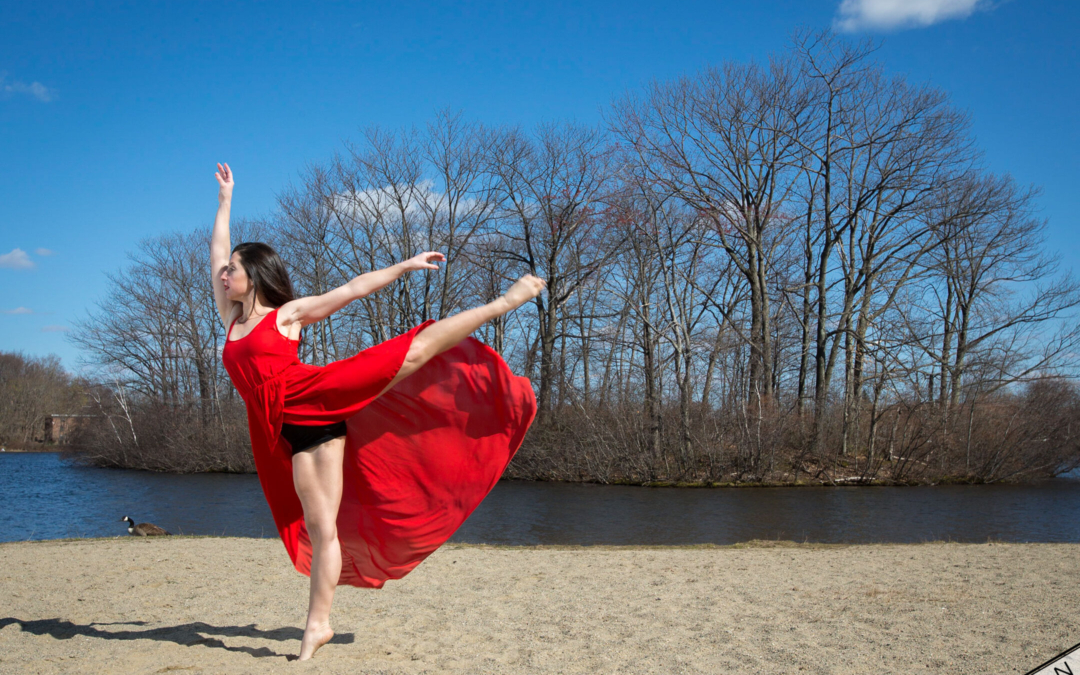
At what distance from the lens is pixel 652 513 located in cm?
1698

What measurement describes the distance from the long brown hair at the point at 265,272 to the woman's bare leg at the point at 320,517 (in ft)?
2.91

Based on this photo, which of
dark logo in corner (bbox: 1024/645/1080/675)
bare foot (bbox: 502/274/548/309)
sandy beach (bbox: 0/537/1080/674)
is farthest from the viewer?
sandy beach (bbox: 0/537/1080/674)

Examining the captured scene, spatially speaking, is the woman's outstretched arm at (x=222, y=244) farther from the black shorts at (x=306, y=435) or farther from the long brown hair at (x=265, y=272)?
the black shorts at (x=306, y=435)

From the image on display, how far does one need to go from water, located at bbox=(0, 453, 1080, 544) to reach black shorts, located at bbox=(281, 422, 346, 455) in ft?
29.9

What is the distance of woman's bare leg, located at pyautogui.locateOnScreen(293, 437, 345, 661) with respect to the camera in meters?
3.81

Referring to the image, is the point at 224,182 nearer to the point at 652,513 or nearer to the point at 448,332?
the point at 448,332

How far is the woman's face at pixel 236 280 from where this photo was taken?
3.89m

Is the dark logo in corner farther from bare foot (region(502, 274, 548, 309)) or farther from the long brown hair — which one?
the long brown hair

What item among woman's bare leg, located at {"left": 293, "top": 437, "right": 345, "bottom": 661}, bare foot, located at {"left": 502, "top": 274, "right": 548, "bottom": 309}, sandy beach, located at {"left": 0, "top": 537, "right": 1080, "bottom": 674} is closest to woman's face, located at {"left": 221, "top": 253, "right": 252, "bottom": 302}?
woman's bare leg, located at {"left": 293, "top": 437, "right": 345, "bottom": 661}

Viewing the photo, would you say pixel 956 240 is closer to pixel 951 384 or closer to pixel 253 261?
pixel 951 384

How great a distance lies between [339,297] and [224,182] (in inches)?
53.9

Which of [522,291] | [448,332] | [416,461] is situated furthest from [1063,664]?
[416,461]

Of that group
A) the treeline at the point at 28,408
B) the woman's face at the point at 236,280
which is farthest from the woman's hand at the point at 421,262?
the treeline at the point at 28,408

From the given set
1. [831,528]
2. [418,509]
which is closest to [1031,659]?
[418,509]
